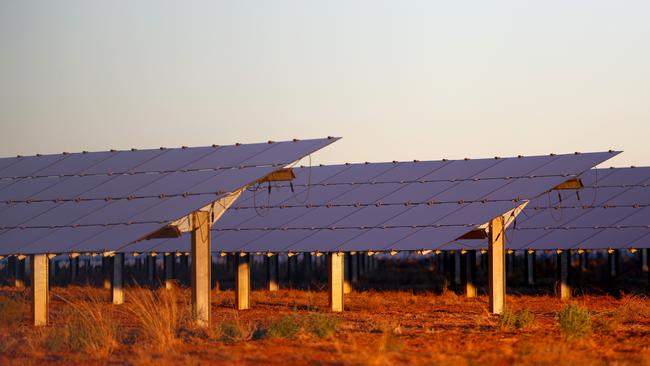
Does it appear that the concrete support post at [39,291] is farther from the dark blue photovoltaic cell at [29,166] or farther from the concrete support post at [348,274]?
the concrete support post at [348,274]

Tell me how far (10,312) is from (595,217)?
22.6 metres

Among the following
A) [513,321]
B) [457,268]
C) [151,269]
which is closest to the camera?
[513,321]

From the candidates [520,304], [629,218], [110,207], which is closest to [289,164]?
[110,207]

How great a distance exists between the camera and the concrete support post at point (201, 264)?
92.2 feet

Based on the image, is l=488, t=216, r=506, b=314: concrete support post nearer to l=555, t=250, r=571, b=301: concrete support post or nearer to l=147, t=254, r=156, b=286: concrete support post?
l=555, t=250, r=571, b=301: concrete support post

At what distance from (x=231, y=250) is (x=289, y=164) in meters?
9.37

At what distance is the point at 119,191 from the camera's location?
31141mm

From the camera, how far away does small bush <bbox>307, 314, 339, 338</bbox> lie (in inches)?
968

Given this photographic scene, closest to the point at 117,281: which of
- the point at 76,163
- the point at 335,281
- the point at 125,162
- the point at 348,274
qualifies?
the point at 76,163

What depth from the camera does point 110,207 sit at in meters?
30.1

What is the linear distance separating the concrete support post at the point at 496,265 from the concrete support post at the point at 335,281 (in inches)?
190

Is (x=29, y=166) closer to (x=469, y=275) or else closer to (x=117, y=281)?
(x=117, y=281)

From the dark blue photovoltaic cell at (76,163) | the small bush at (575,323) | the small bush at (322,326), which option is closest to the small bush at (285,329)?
the small bush at (322,326)

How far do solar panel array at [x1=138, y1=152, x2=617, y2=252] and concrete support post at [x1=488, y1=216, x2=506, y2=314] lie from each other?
1.70ft
